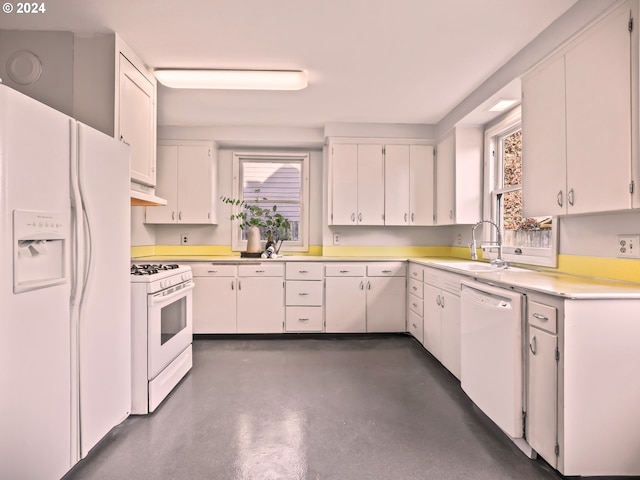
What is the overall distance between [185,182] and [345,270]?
2.14m

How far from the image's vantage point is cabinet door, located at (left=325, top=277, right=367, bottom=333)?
396 centimetres

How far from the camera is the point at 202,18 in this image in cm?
218

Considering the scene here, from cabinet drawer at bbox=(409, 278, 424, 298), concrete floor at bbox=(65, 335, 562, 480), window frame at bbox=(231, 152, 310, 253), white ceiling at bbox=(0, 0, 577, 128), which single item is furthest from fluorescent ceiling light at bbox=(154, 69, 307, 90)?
concrete floor at bbox=(65, 335, 562, 480)

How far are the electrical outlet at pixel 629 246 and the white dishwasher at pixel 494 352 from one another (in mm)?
646

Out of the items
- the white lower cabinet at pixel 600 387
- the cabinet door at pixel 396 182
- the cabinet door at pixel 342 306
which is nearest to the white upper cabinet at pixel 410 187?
the cabinet door at pixel 396 182

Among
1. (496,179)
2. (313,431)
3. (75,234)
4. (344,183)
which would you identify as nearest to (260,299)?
(344,183)

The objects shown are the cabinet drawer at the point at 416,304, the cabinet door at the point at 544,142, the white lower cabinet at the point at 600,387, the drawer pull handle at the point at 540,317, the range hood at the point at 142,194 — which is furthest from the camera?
the cabinet drawer at the point at 416,304

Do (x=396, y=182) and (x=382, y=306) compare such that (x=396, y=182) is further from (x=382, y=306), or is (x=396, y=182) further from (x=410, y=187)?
(x=382, y=306)

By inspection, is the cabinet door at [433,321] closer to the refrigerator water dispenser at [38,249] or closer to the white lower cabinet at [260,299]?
the white lower cabinet at [260,299]

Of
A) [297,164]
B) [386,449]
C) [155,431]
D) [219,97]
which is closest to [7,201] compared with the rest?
[155,431]

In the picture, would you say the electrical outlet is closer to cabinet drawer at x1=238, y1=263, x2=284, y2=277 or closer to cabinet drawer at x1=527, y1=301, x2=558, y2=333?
cabinet drawer at x1=527, y1=301, x2=558, y2=333

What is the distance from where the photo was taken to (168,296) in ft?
8.14

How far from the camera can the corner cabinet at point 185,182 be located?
4.20m

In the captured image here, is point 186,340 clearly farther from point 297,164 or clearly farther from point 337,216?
point 297,164
